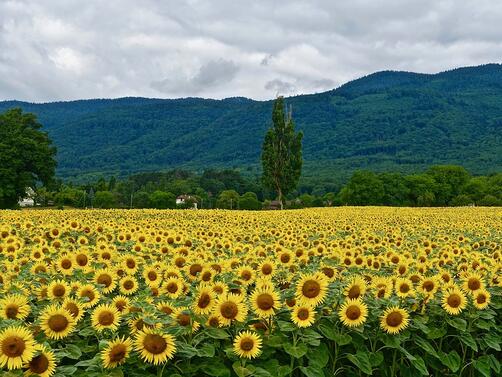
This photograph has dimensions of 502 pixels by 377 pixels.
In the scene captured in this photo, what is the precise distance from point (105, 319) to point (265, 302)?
113cm

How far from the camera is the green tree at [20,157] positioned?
1817 inches

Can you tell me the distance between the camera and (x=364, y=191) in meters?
82.2

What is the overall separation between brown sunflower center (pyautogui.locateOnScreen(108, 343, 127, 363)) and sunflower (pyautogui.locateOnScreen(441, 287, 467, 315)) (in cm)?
281

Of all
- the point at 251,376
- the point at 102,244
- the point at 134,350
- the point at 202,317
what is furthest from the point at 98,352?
the point at 102,244

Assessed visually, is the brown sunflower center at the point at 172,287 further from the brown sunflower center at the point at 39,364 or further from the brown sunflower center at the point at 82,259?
the brown sunflower center at the point at 39,364

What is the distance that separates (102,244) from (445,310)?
13.4 feet

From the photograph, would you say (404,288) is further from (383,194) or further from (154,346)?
(383,194)

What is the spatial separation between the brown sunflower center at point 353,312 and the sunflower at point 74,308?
1933 mm

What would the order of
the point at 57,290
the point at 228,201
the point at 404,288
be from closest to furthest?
1. the point at 57,290
2. the point at 404,288
3. the point at 228,201

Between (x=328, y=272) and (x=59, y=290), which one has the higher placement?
(x=59, y=290)

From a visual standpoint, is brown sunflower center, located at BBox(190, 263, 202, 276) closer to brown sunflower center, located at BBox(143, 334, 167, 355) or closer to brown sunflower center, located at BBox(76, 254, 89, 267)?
brown sunflower center, located at BBox(76, 254, 89, 267)

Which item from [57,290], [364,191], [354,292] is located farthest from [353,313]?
[364,191]

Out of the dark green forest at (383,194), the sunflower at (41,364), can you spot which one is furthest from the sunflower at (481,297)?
the dark green forest at (383,194)

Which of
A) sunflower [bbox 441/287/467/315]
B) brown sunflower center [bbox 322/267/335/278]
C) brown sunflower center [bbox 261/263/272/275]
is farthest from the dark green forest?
sunflower [bbox 441/287/467/315]
